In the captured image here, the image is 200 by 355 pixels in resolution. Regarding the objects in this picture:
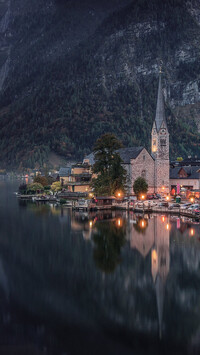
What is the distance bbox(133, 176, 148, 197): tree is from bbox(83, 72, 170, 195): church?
3547 millimetres

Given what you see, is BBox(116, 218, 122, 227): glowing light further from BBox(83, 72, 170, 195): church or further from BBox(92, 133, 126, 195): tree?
BBox(83, 72, 170, 195): church

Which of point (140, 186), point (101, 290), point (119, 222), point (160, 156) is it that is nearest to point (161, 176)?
point (160, 156)

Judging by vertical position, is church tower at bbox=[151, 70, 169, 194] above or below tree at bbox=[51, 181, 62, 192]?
above

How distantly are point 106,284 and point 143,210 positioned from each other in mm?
43906

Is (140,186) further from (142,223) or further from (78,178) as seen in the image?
(78,178)

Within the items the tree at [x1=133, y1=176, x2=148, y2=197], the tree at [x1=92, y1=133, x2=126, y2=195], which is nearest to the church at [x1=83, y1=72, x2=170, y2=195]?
the tree at [x1=133, y1=176, x2=148, y2=197]

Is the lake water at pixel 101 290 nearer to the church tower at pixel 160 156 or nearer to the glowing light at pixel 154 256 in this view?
the glowing light at pixel 154 256

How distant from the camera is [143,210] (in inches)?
3140

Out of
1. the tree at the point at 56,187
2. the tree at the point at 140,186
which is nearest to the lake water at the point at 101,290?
the tree at the point at 140,186

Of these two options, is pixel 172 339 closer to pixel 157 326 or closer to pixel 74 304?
pixel 157 326

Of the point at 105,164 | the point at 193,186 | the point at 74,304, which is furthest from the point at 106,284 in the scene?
the point at 193,186

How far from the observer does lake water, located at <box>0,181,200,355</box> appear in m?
27.0

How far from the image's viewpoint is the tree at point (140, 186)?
93.1 metres

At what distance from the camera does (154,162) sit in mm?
101562
